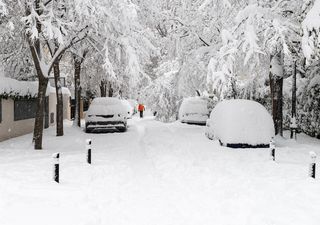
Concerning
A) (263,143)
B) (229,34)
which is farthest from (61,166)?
(263,143)

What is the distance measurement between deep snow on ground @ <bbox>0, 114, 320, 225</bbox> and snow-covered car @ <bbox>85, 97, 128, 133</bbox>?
19.8 feet

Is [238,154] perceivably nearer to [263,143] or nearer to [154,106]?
[263,143]

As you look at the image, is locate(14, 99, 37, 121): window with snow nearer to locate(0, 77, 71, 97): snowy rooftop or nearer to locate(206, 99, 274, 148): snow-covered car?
locate(0, 77, 71, 97): snowy rooftop

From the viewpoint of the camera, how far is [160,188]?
816 centimetres

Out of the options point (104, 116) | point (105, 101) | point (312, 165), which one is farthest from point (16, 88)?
point (312, 165)

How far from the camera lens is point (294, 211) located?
6.47m

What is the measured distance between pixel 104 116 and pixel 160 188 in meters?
12.0

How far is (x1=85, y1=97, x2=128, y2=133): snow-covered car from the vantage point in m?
19.7

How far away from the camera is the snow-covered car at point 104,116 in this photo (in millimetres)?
19656

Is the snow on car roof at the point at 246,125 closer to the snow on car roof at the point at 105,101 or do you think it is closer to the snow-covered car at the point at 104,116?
the snow-covered car at the point at 104,116

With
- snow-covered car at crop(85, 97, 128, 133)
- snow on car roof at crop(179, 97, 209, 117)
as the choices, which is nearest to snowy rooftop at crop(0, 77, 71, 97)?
snow-covered car at crop(85, 97, 128, 133)

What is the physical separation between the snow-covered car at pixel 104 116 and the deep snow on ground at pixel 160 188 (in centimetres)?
604

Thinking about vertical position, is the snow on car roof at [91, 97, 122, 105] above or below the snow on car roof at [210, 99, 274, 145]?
above

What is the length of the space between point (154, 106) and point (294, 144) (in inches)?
884
